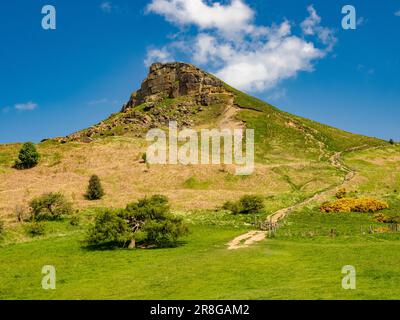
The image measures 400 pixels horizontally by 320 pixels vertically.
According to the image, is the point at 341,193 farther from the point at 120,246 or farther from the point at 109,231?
the point at 109,231

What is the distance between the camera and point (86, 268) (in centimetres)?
3519

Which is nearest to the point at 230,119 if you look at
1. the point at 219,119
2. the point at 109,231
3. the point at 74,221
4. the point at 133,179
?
the point at 219,119

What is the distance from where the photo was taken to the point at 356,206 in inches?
2667

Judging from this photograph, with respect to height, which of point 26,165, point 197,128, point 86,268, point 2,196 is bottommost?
point 86,268

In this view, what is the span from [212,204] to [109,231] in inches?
1317

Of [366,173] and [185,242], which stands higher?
[366,173]

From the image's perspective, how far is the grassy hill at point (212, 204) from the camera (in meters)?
28.2

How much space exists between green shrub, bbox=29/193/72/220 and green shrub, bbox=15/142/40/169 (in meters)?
49.6

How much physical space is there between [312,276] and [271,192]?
64148 mm
